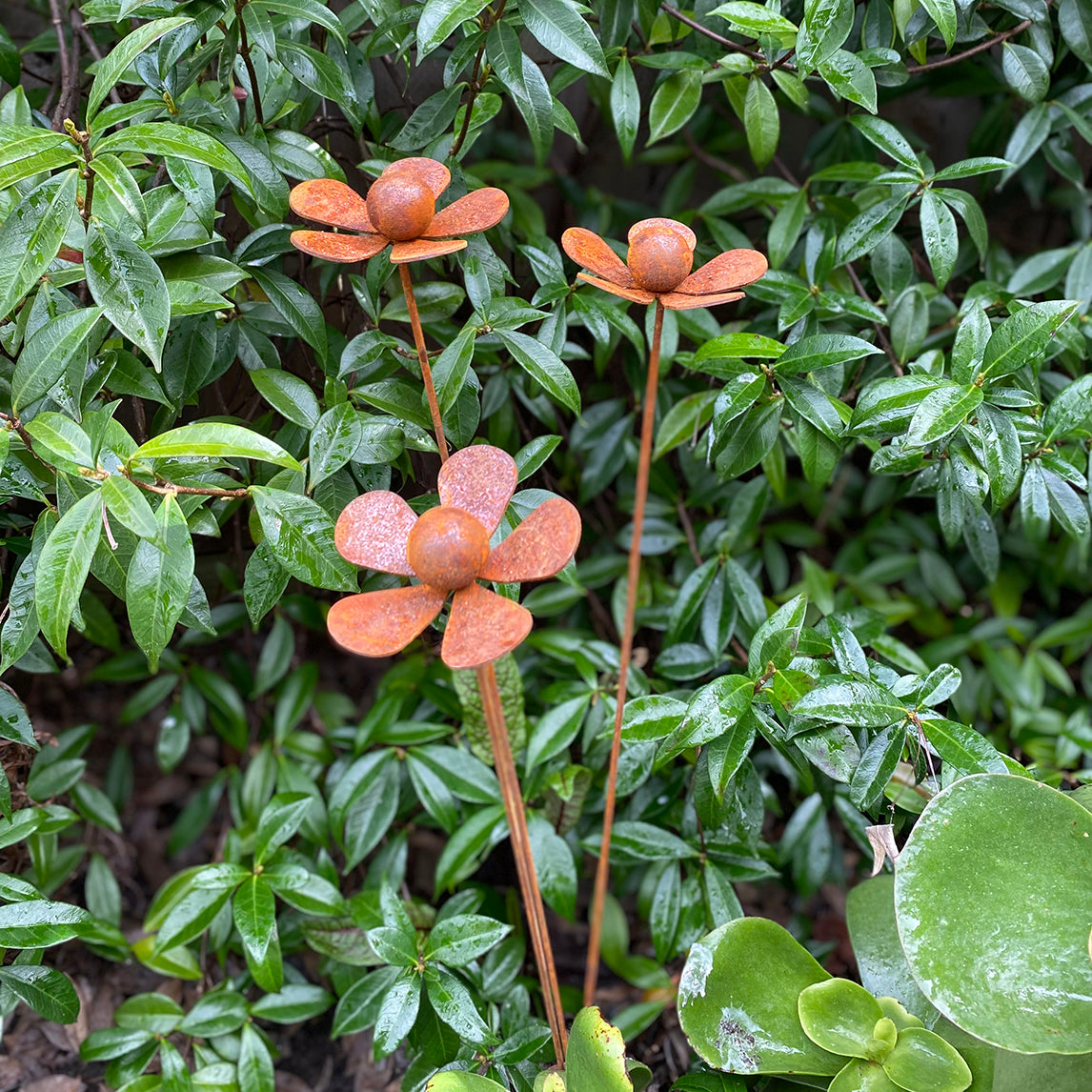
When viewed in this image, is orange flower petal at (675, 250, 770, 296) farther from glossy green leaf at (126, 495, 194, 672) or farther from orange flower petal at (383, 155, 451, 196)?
glossy green leaf at (126, 495, 194, 672)

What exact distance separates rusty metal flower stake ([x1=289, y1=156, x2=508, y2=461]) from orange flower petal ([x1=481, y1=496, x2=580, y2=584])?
0.16 meters

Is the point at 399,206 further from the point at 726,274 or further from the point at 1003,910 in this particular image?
the point at 1003,910

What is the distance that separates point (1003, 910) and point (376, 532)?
566 mm

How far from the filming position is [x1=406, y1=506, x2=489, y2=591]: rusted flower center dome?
1.93 feet

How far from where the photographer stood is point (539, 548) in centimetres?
62

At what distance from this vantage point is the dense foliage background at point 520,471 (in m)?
0.77

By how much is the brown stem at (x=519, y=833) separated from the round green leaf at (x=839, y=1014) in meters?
0.20

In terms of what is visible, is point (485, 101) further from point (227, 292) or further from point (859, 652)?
point (859, 652)

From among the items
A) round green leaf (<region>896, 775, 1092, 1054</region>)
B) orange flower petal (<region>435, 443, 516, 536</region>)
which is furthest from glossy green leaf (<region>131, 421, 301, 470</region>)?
round green leaf (<region>896, 775, 1092, 1054</region>)

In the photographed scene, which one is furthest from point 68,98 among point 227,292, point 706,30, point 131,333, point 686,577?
point 686,577

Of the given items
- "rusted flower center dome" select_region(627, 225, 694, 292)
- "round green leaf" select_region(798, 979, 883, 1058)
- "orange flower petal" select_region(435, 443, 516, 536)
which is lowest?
"round green leaf" select_region(798, 979, 883, 1058)

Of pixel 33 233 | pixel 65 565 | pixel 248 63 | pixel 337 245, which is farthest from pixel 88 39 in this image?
pixel 65 565

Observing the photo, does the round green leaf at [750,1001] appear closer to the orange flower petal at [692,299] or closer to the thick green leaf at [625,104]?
the orange flower petal at [692,299]

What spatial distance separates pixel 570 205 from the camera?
4.60 feet
